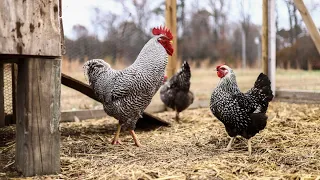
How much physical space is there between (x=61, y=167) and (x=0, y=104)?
228cm

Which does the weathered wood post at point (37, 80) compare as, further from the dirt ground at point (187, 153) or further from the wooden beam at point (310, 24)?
the wooden beam at point (310, 24)

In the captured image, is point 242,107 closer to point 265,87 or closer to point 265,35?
point 265,87

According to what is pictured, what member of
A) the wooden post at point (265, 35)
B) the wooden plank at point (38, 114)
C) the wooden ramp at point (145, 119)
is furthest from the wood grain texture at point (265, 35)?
the wooden plank at point (38, 114)

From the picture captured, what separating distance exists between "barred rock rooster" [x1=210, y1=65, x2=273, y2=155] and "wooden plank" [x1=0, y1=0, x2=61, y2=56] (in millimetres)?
1628

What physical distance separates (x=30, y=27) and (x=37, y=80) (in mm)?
344

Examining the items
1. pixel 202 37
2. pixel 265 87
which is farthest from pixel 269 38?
pixel 265 87

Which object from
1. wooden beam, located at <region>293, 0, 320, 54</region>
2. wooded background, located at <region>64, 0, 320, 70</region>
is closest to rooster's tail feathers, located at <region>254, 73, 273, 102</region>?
wooden beam, located at <region>293, 0, 320, 54</region>

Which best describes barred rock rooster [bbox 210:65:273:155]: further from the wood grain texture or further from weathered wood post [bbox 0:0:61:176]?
the wood grain texture

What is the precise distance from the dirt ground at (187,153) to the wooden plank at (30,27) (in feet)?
2.81

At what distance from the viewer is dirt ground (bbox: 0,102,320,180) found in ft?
7.88

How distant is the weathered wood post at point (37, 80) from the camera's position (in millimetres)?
2166

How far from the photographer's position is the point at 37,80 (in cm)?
227

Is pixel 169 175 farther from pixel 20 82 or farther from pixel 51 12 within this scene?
pixel 51 12

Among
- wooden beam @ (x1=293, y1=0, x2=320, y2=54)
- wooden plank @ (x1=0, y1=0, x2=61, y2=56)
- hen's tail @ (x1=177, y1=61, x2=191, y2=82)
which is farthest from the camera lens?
hen's tail @ (x1=177, y1=61, x2=191, y2=82)
